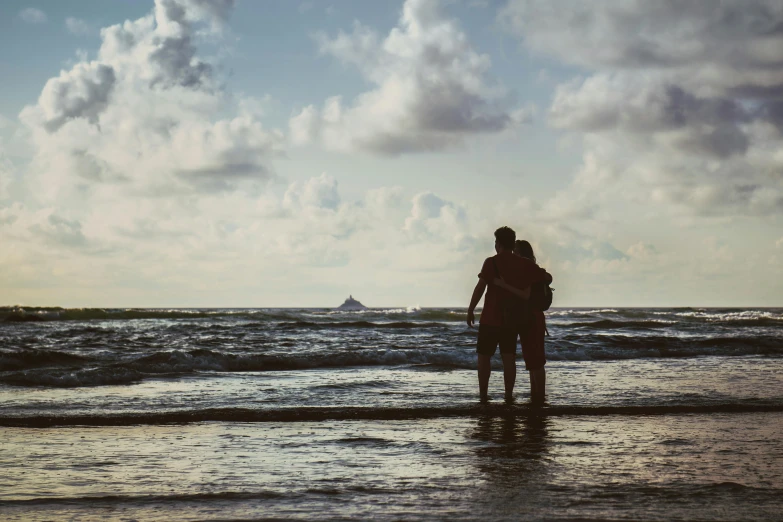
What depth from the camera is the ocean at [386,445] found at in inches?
125

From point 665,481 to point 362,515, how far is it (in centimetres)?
166

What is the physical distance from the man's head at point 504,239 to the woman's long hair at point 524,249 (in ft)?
0.71

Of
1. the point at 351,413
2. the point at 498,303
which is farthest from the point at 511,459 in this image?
the point at 498,303

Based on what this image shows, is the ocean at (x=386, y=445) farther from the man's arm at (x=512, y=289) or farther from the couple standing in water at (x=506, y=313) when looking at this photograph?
the man's arm at (x=512, y=289)

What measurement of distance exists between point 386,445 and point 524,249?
11.1 ft

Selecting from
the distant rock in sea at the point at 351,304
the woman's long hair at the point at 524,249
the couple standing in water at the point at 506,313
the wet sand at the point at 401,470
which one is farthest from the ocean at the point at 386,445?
the distant rock in sea at the point at 351,304

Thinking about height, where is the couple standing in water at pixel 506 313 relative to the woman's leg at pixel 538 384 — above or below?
above

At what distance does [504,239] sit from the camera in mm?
7184

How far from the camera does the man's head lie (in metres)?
7.18

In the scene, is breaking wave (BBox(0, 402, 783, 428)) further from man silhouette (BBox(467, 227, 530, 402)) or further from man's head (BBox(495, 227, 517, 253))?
man's head (BBox(495, 227, 517, 253))

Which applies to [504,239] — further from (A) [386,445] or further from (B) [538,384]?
(A) [386,445]

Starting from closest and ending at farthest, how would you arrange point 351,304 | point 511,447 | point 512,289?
1. point 511,447
2. point 512,289
3. point 351,304

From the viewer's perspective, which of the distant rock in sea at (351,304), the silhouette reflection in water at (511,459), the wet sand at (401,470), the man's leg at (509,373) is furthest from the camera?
the distant rock in sea at (351,304)

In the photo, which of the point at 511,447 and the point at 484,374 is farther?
the point at 484,374
